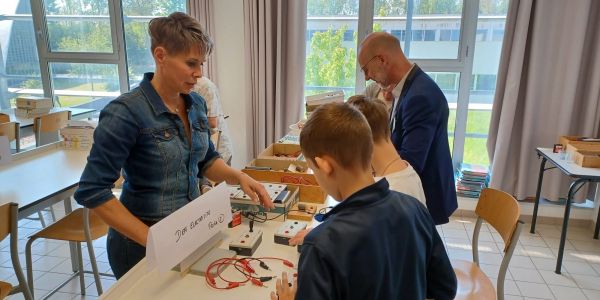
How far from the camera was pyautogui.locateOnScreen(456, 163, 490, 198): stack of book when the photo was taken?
11.8 ft

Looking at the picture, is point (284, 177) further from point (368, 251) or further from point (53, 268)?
point (53, 268)

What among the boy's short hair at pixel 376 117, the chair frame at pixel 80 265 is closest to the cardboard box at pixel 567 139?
the boy's short hair at pixel 376 117

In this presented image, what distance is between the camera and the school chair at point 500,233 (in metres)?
1.61

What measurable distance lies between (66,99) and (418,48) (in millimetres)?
3982

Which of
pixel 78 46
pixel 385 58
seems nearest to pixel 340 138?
pixel 385 58

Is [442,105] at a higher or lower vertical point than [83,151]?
higher

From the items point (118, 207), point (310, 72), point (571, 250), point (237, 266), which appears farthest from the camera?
point (310, 72)

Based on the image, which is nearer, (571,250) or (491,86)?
(571,250)

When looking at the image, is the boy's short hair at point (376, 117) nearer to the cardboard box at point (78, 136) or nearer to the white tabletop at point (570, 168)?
the white tabletop at point (570, 168)

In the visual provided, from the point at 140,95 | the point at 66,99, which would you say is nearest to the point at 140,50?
the point at 66,99

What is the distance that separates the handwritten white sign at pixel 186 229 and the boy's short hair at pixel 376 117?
1.72 ft

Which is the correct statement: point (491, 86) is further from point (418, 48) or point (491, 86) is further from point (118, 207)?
point (118, 207)

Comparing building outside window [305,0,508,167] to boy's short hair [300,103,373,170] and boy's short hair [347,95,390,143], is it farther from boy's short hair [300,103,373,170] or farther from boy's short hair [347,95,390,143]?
boy's short hair [300,103,373,170]

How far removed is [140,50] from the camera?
14.0 ft
